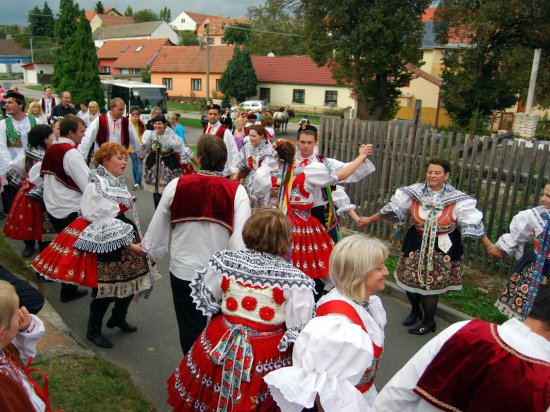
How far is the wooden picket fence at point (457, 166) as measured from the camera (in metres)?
5.88

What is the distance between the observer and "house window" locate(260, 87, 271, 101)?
4288cm

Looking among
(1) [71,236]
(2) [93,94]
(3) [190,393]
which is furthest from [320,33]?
(3) [190,393]

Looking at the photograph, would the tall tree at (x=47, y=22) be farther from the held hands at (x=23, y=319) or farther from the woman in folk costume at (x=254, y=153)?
the held hands at (x=23, y=319)

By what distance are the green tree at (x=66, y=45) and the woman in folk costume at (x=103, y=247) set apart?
2458 centimetres

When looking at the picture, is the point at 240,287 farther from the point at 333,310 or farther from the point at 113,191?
the point at 113,191

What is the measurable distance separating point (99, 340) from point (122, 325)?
0.96 feet

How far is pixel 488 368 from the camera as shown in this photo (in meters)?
1.75

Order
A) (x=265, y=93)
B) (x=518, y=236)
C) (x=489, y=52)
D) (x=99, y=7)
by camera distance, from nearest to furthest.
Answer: (x=518, y=236) < (x=489, y=52) < (x=265, y=93) < (x=99, y=7)

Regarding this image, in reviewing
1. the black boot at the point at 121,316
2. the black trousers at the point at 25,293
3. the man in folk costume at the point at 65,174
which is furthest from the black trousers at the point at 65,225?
the black trousers at the point at 25,293

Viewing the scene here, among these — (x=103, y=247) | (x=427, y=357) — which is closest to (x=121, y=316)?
(x=103, y=247)

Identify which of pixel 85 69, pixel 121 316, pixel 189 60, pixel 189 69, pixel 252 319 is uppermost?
pixel 189 60

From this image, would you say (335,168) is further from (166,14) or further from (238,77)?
(166,14)

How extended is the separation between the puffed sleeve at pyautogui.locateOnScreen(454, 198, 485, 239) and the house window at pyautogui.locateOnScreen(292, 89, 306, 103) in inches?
1502

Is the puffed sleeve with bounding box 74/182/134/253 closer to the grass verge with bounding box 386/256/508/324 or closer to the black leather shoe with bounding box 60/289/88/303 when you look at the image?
the black leather shoe with bounding box 60/289/88/303
